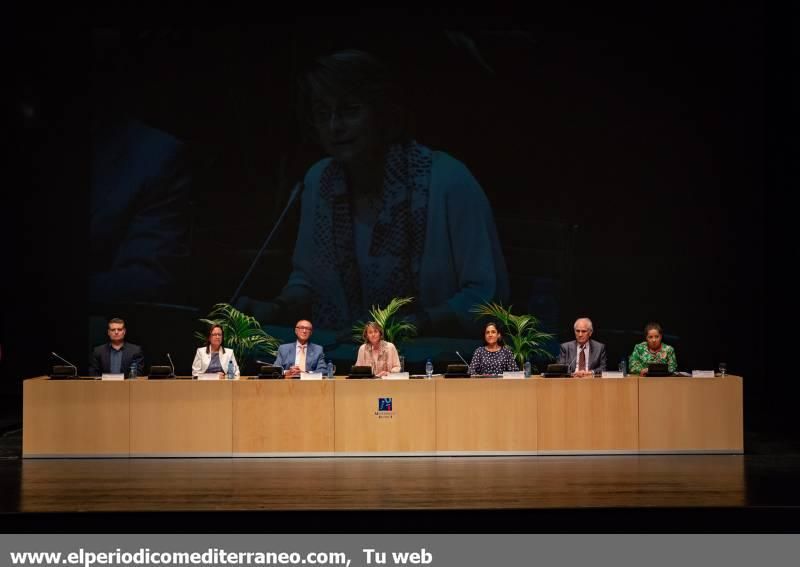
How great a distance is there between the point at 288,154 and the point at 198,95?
3.51 ft

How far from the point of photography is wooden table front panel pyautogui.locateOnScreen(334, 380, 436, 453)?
673cm

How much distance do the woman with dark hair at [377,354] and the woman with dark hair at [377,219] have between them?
1.73 metres

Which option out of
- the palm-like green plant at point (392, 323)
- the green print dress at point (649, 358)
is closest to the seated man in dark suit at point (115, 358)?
the palm-like green plant at point (392, 323)

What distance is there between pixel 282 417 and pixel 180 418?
0.75 m

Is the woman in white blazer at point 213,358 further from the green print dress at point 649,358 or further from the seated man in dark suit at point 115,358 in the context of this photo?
the green print dress at point 649,358

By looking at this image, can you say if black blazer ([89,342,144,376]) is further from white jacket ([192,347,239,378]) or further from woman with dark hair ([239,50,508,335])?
woman with dark hair ([239,50,508,335])

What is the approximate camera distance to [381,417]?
266 inches

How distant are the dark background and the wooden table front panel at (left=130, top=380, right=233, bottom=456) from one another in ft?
8.11

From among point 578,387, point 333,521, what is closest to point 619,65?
point 578,387

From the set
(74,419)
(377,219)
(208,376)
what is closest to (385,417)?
(208,376)

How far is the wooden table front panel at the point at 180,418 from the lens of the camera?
671 cm

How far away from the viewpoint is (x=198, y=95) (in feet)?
30.1

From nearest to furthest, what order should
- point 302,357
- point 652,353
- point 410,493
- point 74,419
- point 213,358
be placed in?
point 410,493
point 74,419
point 652,353
point 213,358
point 302,357

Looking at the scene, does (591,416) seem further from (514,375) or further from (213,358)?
(213,358)
